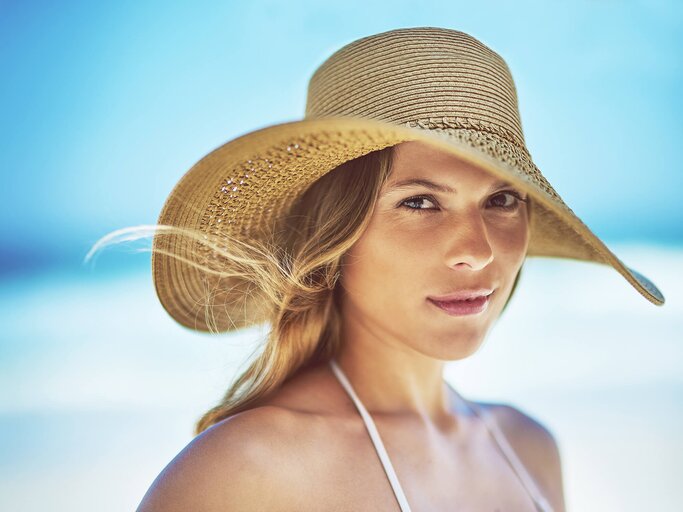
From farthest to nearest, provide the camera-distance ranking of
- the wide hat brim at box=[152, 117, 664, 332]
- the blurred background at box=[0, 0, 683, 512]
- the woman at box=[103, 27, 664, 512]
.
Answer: the blurred background at box=[0, 0, 683, 512]
the woman at box=[103, 27, 664, 512]
the wide hat brim at box=[152, 117, 664, 332]

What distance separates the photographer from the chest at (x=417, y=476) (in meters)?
1.21

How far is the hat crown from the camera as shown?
1183mm

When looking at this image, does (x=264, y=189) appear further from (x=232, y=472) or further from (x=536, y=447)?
(x=536, y=447)

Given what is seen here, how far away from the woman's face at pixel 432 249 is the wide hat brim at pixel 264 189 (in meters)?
0.07

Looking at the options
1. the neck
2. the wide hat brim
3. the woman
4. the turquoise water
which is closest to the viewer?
the wide hat brim

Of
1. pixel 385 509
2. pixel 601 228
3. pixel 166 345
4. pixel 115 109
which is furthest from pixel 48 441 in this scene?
pixel 601 228

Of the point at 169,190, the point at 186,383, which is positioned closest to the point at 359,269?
the point at 186,383

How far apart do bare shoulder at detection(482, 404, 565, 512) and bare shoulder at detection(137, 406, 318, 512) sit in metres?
0.73

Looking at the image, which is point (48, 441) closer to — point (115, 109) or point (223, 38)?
point (115, 109)

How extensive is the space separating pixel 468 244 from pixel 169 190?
368 centimetres

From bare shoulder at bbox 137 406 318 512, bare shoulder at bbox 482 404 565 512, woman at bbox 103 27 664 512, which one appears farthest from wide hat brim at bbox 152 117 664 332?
bare shoulder at bbox 482 404 565 512

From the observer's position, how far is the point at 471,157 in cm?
97

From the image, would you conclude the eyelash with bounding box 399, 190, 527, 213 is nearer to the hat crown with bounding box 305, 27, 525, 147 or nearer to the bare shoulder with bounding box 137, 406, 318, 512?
the hat crown with bounding box 305, 27, 525, 147

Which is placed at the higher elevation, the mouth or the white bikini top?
the mouth
